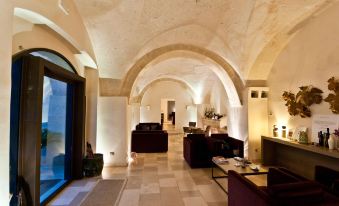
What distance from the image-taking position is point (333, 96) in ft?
12.2

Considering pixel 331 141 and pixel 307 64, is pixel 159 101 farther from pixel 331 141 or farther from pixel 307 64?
pixel 331 141

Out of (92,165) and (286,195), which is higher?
(286,195)

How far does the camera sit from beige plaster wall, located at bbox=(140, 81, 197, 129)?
13.3m

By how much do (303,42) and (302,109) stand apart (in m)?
1.60

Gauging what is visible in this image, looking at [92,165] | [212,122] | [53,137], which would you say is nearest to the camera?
[53,137]

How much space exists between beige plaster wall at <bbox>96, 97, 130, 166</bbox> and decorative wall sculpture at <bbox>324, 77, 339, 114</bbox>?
481 centimetres

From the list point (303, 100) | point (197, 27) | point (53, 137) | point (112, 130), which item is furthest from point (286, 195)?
point (112, 130)

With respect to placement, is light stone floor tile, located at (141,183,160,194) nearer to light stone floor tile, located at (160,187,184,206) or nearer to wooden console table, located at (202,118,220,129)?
light stone floor tile, located at (160,187,184,206)

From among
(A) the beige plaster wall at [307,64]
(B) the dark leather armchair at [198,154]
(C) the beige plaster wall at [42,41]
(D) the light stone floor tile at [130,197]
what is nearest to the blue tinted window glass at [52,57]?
(C) the beige plaster wall at [42,41]

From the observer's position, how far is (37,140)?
9.21 ft

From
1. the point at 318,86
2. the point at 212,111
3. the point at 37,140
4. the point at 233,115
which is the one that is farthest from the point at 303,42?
the point at 212,111

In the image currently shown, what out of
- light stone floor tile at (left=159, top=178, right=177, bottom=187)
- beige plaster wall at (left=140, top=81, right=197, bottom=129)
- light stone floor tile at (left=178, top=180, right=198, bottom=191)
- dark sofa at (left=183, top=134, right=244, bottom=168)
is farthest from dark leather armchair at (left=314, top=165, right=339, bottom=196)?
beige plaster wall at (left=140, top=81, right=197, bottom=129)

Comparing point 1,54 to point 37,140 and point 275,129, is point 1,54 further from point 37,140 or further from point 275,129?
point 275,129

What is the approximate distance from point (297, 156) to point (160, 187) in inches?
139
